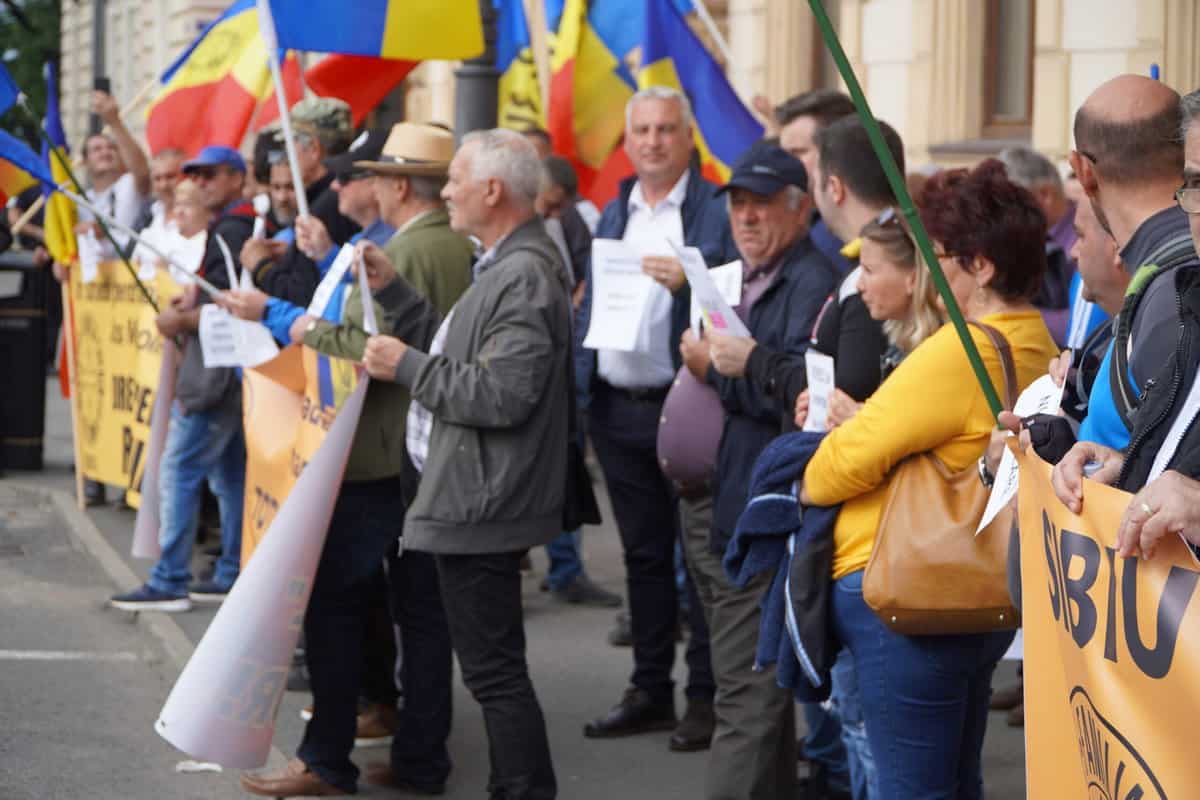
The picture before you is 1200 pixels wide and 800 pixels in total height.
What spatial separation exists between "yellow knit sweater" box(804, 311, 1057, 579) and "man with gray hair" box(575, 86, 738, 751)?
224 centimetres

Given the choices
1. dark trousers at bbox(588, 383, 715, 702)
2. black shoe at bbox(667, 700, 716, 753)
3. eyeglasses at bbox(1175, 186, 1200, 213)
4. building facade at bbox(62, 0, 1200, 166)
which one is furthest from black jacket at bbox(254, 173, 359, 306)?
eyeglasses at bbox(1175, 186, 1200, 213)

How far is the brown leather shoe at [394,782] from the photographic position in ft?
19.5

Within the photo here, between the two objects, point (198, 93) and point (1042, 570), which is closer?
point (1042, 570)

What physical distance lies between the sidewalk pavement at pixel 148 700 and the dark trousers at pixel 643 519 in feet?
0.93

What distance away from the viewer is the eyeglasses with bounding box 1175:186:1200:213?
106 inches

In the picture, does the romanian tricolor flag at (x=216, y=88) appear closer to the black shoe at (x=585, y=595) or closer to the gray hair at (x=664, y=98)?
the black shoe at (x=585, y=595)

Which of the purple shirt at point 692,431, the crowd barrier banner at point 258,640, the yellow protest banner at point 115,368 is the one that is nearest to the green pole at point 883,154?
the purple shirt at point 692,431

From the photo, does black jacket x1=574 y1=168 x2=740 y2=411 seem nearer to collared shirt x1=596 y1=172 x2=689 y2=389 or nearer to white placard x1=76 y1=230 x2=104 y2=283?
collared shirt x1=596 y1=172 x2=689 y2=389

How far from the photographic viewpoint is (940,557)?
4.07 meters

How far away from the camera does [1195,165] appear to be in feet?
8.96

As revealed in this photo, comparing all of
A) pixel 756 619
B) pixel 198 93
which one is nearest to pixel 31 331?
pixel 198 93

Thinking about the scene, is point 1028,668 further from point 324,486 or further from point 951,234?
point 324,486

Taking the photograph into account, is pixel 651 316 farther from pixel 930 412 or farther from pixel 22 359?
pixel 22 359

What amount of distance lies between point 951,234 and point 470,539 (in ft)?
5.34
